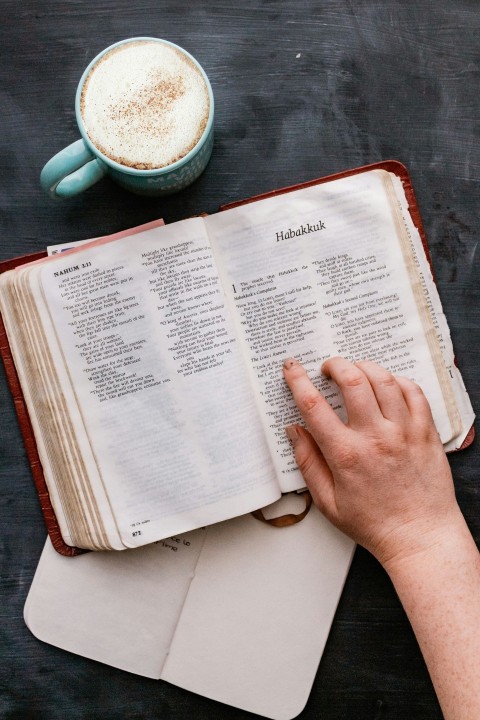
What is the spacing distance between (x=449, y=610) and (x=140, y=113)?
52 cm

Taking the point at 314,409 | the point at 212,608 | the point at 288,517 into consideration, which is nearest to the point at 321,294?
the point at 314,409

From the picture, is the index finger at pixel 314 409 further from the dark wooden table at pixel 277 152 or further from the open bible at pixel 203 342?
the dark wooden table at pixel 277 152

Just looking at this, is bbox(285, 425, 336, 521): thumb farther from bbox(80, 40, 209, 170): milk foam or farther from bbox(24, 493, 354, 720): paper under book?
bbox(80, 40, 209, 170): milk foam

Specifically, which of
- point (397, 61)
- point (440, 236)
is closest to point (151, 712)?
point (440, 236)

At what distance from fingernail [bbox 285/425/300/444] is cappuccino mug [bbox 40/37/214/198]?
10.9 inches

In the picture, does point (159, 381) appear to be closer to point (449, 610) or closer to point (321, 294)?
point (321, 294)

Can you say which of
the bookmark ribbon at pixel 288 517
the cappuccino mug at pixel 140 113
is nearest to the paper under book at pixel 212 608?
the bookmark ribbon at pixel 288 517

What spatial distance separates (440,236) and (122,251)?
0.34 m

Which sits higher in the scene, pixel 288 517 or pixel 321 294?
pixel 321 294

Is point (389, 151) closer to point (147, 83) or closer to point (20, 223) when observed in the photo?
point (147, 83)

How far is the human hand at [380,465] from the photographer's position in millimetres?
583

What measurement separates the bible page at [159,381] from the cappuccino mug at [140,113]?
0.09 m

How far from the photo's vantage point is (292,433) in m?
0.63

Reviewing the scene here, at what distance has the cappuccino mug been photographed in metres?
0.54
